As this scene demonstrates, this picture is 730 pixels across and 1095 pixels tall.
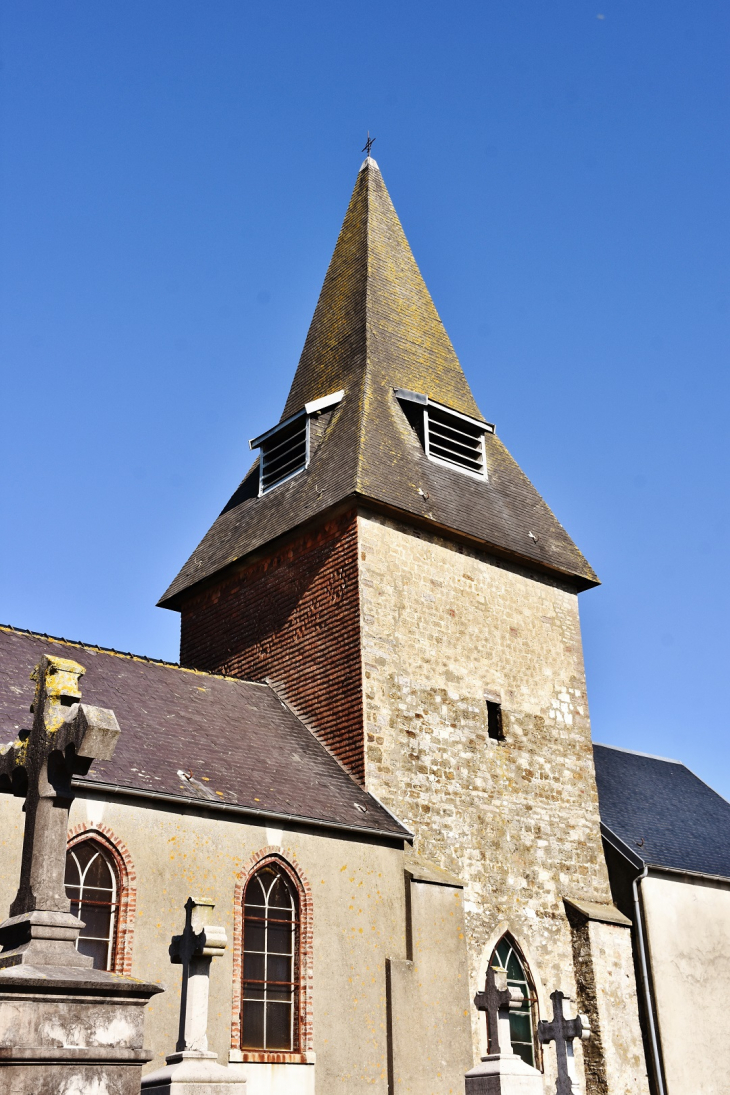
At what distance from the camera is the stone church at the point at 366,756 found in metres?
12.2

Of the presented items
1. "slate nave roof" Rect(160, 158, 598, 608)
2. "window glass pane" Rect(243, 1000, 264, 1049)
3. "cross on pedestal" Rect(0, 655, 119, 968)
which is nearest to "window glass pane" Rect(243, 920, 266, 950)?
"window glass pane" Rect(243, 1000, 264, 1049)

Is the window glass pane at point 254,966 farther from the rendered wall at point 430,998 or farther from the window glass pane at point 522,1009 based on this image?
the window glass pane at point 522,1009

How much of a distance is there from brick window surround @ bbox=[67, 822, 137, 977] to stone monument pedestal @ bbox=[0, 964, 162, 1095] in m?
6.33

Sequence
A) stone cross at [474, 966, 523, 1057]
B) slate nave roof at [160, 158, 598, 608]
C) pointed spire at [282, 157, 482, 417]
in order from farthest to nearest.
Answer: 1. pointed spire at [282, 157, 482, 417]
2. slate nave roof at [160, 158, 598, 608]
3. stone cross at [474, 966, 523, 1057]

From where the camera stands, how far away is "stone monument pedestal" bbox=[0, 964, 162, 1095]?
4.89 meters

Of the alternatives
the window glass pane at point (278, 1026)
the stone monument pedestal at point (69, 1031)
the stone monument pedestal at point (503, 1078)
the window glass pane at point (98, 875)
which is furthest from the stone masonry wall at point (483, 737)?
the stone monument pedestal at point (69, 1031)

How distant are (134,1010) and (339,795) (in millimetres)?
9101

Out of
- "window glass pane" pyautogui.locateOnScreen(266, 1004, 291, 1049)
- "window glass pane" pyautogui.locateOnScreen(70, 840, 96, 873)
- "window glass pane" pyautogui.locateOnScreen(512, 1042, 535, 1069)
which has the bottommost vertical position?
"window glass pane" pyautogui.locateOnScreen(512, 1042, 535, 1069)

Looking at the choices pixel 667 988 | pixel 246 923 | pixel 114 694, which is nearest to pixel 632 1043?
pixel 667 988

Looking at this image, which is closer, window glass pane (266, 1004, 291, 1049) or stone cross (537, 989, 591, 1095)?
window glass pane (266, 1004, 291, 1049)

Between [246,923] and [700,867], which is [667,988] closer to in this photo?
[700,867]

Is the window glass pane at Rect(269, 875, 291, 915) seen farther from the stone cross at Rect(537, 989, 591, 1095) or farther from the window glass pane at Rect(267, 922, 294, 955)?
the stone cross at Rect(537, 989, 591, 1095)

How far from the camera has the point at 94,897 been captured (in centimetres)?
1140

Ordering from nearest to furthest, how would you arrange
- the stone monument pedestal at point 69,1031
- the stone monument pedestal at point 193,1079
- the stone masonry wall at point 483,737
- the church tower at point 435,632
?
Result: the stone monument pedestal at point 69,1031
the stone monument pedestal at point 193,1079
the stone masonry wall at point 483,737
the church tower at point 435,632
